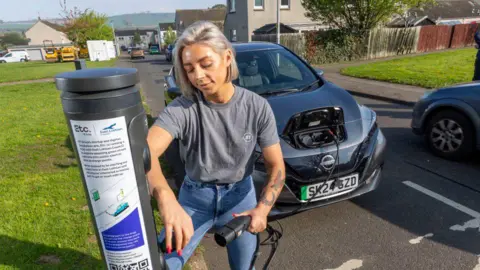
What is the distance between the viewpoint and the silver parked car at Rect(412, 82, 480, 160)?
167 inches

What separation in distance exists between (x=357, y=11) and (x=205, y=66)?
18.5 m

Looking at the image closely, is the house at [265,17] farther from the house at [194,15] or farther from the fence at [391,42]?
the house at [194,15]

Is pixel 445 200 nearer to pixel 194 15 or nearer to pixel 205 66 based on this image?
pixel 205 66

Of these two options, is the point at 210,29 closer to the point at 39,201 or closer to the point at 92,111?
the point at 92,111

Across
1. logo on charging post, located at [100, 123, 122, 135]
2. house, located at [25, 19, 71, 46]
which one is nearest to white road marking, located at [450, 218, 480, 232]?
logo on charging post, located at [100, 123, 122, 135]

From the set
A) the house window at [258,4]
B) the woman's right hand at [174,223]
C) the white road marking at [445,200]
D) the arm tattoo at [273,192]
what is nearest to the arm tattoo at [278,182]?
the arm tattoo at [273,192]

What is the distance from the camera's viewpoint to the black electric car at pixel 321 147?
286 centimetres

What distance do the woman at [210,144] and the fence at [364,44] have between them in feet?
56.0

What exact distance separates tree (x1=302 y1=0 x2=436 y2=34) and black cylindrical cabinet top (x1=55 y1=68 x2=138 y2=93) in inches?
709

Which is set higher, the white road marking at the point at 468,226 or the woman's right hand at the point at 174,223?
the woman's right hand at the point at 174,223

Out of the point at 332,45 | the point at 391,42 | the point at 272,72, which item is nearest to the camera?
the point at 272,72

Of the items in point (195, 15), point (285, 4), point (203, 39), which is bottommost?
point (203, 39)

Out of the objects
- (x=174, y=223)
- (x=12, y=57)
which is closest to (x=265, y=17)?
(x=174, y=223)

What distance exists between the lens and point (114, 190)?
1.32 metres
